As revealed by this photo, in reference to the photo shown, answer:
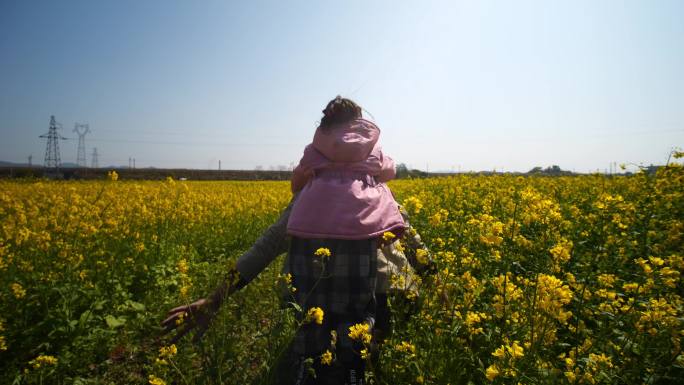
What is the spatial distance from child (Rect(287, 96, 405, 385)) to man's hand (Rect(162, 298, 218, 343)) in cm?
46

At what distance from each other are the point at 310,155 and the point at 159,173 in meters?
30.7

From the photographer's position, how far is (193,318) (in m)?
1.56

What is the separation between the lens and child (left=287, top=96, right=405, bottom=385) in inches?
70.2

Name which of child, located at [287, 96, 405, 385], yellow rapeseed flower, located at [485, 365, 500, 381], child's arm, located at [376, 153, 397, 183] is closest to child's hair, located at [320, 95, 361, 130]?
child, located at [287, 96, 405, 385]

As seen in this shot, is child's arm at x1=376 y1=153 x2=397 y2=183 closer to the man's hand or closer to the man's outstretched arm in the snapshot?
the man's outstretched arm

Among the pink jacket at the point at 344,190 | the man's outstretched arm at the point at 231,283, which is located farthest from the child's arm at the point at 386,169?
the man's outstretched arm at the point at 231,283

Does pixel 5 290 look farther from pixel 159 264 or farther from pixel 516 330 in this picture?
pixel 516 330

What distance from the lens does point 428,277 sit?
180cm

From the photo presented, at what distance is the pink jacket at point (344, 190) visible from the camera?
5.81 ft

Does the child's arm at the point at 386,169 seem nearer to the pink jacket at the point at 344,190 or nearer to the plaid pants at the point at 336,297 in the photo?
the pink jacket at the point at 344,190

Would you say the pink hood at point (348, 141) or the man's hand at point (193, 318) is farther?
the pink hood at point (348, 141)

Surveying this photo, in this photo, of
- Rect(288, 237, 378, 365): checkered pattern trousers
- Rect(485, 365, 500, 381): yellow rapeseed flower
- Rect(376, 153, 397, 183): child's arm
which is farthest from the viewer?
Rect(376, 153, 397, 183): child's arm

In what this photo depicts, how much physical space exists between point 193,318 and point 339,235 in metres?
0.79

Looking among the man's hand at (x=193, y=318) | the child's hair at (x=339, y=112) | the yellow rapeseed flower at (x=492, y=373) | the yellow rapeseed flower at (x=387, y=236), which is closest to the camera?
the yellow rapeseed flower at (x=492, y=373)
